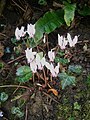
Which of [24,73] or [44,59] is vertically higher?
[44,59]

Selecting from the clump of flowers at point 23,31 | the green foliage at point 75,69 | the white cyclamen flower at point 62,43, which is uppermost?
the clump of flowers at point 23,31

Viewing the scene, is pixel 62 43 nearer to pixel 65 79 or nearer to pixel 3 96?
pixel 65 79

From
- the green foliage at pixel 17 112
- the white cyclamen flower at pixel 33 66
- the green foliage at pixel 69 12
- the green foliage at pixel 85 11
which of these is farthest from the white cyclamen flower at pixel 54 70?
the green foliage at pixel 85 11

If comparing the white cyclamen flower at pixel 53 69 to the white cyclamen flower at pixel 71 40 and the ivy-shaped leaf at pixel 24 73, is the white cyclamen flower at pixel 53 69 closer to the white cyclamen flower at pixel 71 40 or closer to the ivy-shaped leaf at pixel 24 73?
the ivy-shaped leaf at pixel 24 73

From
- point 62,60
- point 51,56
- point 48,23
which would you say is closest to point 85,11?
point 48,23

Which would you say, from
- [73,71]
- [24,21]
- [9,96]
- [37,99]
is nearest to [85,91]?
[73,71]

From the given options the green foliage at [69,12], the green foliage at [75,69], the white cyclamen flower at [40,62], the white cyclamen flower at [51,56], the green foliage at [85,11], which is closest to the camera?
the white cyclamen flower at [40,62]

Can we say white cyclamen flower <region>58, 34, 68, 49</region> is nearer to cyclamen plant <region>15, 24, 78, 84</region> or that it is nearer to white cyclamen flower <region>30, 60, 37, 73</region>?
cyclamen plant <region>15, 24, 78, 84</region>
